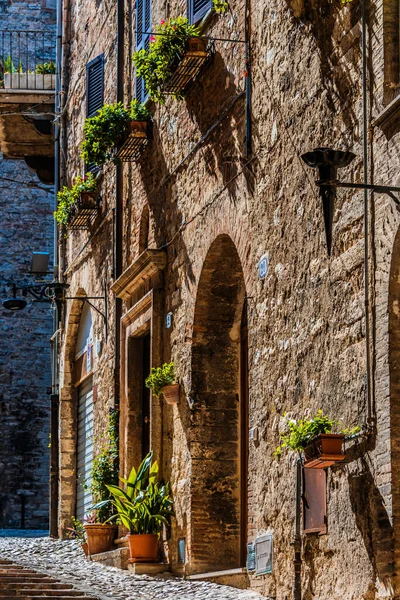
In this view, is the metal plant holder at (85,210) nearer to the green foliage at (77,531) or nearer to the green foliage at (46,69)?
the green foliage at (77,531)

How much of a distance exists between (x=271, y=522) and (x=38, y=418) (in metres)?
14.5

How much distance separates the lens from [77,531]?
52.5 feet

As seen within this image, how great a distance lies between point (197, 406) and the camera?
37.8ft

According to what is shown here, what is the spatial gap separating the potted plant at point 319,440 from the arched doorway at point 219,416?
A: 118 inches

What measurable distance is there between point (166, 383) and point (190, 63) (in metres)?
2.90

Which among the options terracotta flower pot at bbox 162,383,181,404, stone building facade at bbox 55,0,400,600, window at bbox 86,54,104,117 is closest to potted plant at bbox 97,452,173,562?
stone building facade at bbox 55,0,400,600

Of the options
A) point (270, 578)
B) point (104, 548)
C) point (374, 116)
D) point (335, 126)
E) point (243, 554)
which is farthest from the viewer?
point (104, 548)

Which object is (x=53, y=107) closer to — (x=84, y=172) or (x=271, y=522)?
(x=84, y=172)

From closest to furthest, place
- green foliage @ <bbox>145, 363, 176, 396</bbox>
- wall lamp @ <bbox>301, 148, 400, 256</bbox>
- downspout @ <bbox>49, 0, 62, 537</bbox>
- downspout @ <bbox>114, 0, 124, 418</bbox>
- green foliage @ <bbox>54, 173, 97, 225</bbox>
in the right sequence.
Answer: wall lamp @ <bbox>301, 148, 400, 256</bbox>
green foliage @ <bbox>145, 363, 176, 396</bbox>
downspout @ <bbox>114, 0, 124, 418</bbox>
green foliage @ <bbox>54, 173, 97, 225</bbox>
downspout @ <bbox>49, 0, 62, 537</bbox>

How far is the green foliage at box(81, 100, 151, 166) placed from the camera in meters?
13.6

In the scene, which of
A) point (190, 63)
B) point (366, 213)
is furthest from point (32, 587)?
point (190, 63)

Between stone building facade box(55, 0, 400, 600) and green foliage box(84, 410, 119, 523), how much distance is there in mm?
309

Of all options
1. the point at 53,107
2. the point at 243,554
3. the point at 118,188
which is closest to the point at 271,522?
the point at 243,554

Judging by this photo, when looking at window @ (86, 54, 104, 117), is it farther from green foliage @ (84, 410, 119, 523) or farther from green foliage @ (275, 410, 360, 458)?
green foliage @ (275, 410, 360, 458)
